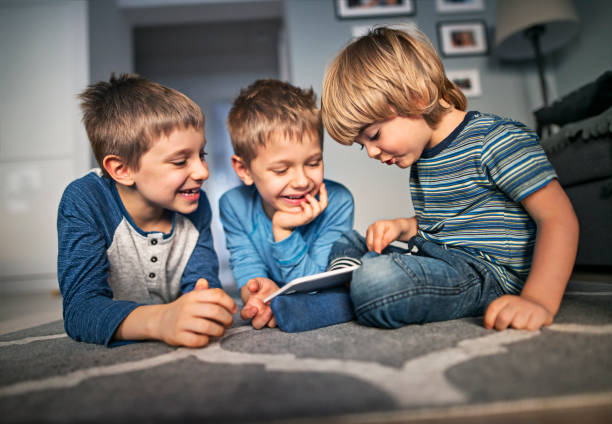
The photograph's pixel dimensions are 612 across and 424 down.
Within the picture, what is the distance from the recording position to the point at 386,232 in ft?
2.84

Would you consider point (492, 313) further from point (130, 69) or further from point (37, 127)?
point (130, 69)

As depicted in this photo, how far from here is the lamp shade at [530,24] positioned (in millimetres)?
2049

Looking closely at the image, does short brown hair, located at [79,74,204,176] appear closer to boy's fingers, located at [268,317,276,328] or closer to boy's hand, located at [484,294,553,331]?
boy's fingers, located at [268,317,276,328]

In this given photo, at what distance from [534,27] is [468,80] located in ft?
1.55

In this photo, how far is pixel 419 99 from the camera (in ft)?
2.51

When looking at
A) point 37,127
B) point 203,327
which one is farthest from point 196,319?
point 37,127

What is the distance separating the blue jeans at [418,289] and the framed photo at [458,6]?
238 centimetres

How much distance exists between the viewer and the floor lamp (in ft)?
6.72

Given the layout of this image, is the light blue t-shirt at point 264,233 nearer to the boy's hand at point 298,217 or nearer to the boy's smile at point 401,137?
the boy's hand at point 298,217

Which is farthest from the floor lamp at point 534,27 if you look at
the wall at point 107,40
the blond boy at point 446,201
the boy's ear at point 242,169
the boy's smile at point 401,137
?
the wall at point 107,40

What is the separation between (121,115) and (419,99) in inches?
24.7

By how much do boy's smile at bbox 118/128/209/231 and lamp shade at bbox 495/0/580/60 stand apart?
6.67 feet

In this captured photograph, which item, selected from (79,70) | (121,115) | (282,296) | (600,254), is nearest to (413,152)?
(282,296)

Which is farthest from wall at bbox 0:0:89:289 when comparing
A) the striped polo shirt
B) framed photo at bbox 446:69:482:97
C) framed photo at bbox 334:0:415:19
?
framed photo at bbox 446:69:482:97
